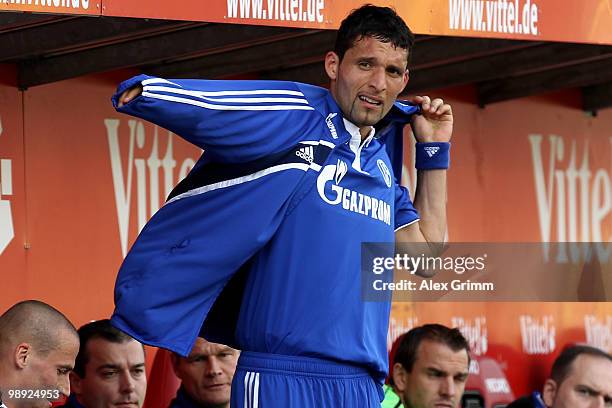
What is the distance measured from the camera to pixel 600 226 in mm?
7621

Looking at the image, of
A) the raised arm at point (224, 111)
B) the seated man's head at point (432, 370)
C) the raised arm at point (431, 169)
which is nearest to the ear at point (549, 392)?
the seated man's head at point (432, 370)

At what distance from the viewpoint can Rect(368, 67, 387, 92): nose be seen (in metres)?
4.30

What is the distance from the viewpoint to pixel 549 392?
6.69 m

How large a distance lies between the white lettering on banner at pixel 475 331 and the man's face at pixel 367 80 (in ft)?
9.83

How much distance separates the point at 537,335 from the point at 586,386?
0.82 m

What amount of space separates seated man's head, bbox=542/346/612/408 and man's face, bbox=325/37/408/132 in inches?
105

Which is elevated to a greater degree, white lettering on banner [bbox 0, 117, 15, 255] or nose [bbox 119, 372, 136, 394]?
white lettering on banner [bbox 0, 117, 15, 255]

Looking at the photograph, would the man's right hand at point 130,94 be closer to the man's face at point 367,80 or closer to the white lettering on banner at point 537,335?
the man's face at point 367,80

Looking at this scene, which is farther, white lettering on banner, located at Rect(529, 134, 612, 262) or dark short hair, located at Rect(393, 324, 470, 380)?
white lettering on banner, located at Rect(529, 134, 612, 262)

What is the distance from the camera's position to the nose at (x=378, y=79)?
430 cm

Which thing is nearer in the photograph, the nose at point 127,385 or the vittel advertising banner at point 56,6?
the vittel advertising banner at point 56,6

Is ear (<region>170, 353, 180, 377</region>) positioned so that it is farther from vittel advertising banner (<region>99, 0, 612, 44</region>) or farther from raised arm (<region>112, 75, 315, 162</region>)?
raised arm (<region>112, 75, 315, 162</region>)

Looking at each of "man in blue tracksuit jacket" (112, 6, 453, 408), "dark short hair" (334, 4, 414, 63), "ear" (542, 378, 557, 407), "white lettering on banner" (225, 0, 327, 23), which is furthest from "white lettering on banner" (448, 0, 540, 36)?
"ear" (542, 378, 557, 407)

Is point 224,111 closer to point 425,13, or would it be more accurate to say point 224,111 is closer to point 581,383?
point 425,13
